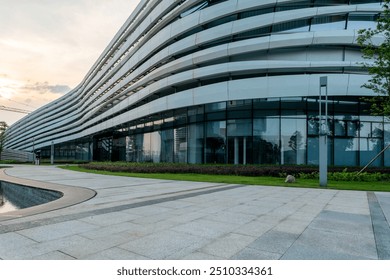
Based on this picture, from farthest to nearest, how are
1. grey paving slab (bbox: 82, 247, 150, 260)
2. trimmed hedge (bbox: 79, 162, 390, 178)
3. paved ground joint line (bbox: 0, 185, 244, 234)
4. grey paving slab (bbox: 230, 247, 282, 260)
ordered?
trimmed hedge (bbox: 79, 162, 390, 178) → paved ground joint line (bbox: 0, 185, 244, 234) → grey paving slab (bbox: 230, 247, 282, 260) → grey paving slab (bbox: 82, 247, 150, 260)

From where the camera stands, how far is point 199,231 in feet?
20.4

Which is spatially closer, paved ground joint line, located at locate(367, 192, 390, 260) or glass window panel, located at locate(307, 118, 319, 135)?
paved ground joint line, located at locate(367, 192, 390, 260)

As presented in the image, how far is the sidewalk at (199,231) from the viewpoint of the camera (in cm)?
484

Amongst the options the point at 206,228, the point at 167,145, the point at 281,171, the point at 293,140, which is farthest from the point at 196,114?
the point at 206,228

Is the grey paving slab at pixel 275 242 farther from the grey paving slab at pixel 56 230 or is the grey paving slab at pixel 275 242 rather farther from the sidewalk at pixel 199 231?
the grey paving slab at pixel 56 230

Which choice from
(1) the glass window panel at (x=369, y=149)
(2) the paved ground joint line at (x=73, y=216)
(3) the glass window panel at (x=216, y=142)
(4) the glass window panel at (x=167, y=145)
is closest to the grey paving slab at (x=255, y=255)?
(2) the paved ground joint line at (x=73, y=216)

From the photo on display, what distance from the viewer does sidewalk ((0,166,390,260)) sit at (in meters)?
4.84

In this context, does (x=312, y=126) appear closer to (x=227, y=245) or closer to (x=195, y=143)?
(x=195, y=143)

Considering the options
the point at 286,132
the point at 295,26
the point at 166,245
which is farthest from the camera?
the point at 295,26

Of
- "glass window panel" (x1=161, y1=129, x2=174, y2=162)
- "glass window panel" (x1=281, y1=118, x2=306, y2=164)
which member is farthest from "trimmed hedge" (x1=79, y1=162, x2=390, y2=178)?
"glass window panel" (x1=161, y1=129, x2=174, y2=162)

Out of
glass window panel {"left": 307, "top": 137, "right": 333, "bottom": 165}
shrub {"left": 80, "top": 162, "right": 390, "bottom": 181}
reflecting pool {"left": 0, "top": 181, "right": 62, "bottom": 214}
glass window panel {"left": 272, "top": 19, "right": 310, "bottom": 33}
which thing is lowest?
reflecting pool {"left": 0, "top": 181, "right": 62, "bottom": 214}

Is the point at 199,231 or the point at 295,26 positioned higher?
the point at 295,26

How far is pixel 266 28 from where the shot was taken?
26.7 meters

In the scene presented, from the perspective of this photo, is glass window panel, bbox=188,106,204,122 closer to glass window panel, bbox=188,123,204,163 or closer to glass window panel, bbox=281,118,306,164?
glass window panel, bbox=188,123,204,163
